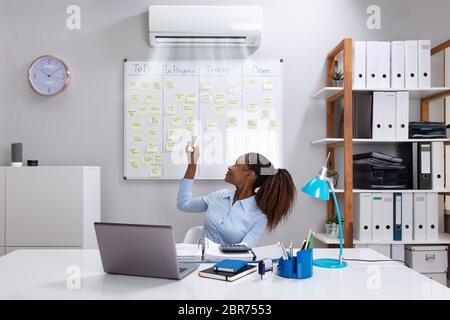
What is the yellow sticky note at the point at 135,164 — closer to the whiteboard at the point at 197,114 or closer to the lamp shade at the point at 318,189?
the whiteboard at the point at 197,114

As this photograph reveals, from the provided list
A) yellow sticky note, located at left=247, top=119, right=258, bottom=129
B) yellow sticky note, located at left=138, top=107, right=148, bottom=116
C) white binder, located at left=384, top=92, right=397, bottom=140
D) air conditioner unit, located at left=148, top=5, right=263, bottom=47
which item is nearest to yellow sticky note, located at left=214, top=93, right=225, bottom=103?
yellow sticky note, located at left=247, top=119, right=258, bottom=129

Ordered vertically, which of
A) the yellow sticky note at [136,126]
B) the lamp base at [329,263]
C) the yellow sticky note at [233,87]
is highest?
the yellow sticky note at [233,87]

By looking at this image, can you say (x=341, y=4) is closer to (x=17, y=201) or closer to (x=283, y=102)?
(x=283, y=102)

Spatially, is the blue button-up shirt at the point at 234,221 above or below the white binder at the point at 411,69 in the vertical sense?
below

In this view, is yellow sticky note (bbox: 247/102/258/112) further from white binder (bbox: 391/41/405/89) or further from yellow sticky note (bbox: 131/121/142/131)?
white binder (bbox: 391/41/405/89)

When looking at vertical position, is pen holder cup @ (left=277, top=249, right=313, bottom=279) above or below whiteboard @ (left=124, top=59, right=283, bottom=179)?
below

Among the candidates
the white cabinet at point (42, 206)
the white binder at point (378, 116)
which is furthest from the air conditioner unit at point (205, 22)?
the white cabinet at point (42, 206)

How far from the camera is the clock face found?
3523 millimetres

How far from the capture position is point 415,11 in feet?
11.8

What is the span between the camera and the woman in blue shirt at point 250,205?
258cm

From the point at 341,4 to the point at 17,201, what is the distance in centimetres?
296

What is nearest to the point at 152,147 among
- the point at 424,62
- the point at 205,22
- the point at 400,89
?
the point at 205,22

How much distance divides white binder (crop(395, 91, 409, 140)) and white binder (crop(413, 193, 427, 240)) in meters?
0.45

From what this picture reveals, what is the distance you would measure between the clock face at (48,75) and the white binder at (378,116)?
2.42 meters
